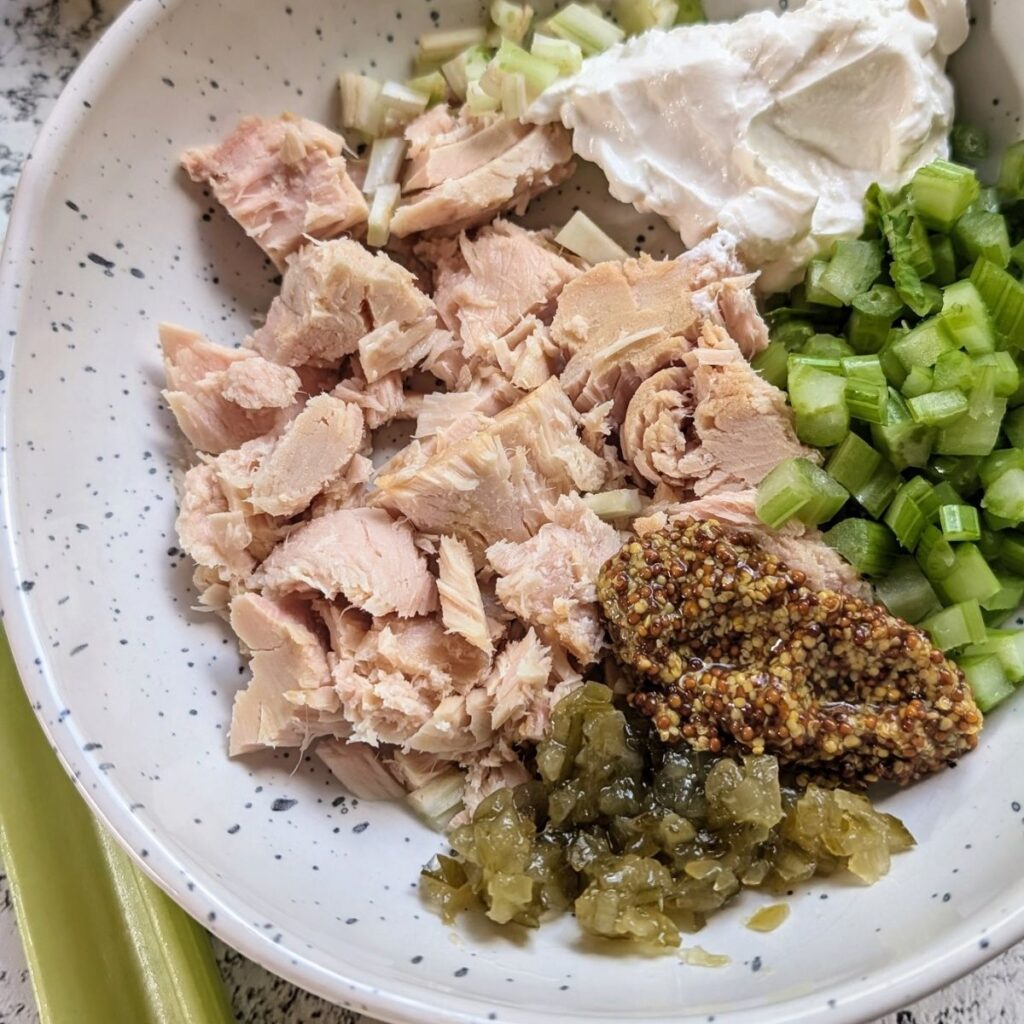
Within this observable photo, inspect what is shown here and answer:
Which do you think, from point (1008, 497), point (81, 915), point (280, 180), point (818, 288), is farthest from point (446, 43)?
point (81, 915)

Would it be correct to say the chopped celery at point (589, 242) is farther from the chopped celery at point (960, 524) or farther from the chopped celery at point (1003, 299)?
the chopped celery at point (960, 524)

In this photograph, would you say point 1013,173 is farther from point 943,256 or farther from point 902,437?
point 902,437

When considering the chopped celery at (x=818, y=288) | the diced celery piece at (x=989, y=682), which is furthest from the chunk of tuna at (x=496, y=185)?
the diced celery piece at (x=989, y=682)

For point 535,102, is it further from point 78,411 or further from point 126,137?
point 78,411

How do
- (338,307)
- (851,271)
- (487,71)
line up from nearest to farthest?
(851,271)
(338,307)
(487,71)

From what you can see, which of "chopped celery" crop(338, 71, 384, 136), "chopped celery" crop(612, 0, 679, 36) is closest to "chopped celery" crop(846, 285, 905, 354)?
"chopped celery" crop(612, 0, 679, 36)
